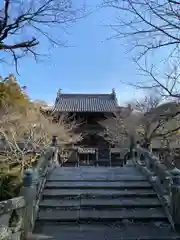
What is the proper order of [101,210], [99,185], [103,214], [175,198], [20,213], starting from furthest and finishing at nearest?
[99,185] < [101,210] < [103,214] < [175,198] < [20,213]

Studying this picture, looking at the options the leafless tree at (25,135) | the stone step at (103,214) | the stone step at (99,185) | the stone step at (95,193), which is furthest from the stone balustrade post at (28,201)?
the leafless tree at (25,135)

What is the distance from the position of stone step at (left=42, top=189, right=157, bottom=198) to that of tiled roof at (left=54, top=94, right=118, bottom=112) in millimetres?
14328

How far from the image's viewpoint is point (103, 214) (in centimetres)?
571

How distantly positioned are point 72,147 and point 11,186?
9729mm

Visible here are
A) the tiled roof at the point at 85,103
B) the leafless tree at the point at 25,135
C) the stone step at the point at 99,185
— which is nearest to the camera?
the stone step at the point at 99,185

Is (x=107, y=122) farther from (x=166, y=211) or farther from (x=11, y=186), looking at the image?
(x=166, y=211)

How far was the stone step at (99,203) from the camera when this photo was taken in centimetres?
601

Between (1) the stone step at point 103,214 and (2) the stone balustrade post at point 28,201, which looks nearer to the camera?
(2) the stone balustrade post at point 28,201

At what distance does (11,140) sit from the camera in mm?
12820

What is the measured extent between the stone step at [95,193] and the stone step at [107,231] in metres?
1.07

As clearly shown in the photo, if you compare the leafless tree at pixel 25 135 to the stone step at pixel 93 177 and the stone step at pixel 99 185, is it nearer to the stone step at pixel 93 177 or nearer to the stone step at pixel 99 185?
the stone step at pixel 93 177

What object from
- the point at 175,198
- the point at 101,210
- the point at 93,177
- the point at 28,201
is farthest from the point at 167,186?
the point at 28,201

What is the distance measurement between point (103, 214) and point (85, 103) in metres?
18.6

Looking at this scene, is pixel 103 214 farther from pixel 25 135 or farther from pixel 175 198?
pixel 25 135
